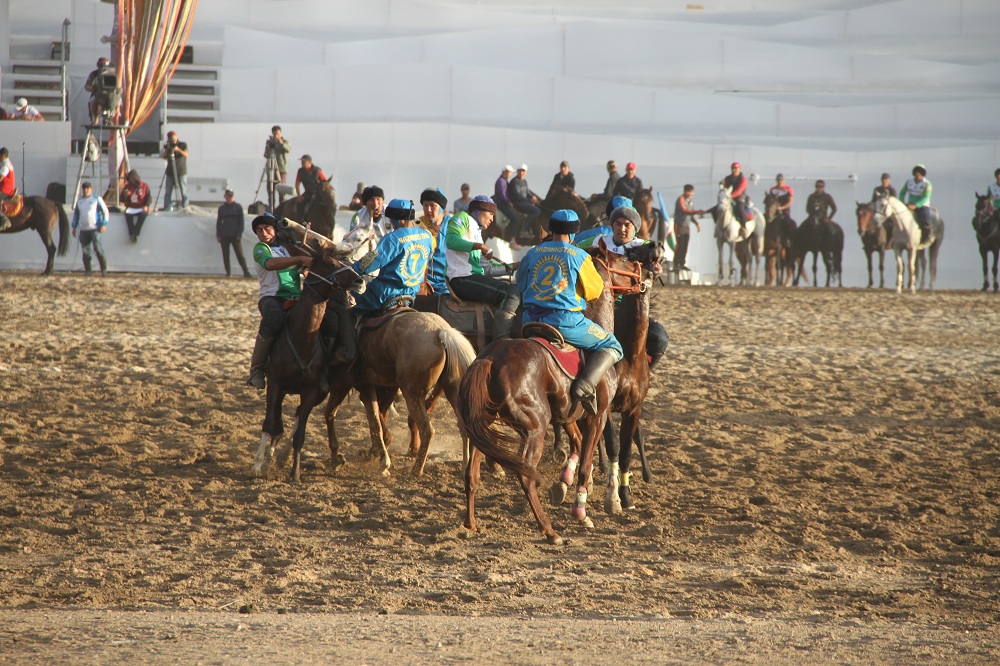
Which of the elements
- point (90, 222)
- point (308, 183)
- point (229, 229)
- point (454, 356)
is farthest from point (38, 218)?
point (454, 356)

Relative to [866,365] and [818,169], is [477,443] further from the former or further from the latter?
[818,169]

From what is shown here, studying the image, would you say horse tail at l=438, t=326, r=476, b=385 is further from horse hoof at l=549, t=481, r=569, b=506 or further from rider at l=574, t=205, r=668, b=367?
horse hoof at l=549, t=481, r=569, b=506

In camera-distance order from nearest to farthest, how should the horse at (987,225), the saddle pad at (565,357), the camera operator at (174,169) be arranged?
the saddle pad at (565,357)
the horse at (987,225)
the camera operator at (174,169)

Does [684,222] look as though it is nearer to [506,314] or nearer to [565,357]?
[506,314]

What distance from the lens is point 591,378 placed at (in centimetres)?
701

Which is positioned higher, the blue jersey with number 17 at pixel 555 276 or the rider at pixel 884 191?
the rider at pixel 884 191

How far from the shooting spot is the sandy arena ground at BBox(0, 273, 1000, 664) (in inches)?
198

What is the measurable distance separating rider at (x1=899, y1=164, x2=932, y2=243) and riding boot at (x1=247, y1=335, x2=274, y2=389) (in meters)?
20.3

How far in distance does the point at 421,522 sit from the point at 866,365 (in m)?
8.28

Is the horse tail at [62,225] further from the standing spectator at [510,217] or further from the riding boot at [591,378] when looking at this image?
the riding boot at [591,378]

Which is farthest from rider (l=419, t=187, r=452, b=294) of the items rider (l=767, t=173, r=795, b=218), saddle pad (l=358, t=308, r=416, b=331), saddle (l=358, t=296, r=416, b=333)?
rider (l=767, t=173, r=795, b=218)

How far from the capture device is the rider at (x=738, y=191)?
2744 cm

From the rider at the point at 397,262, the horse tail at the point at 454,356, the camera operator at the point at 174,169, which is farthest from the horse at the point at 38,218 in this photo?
the horse tail at the point at 454,356

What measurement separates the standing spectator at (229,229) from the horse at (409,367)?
1545 centimetres
